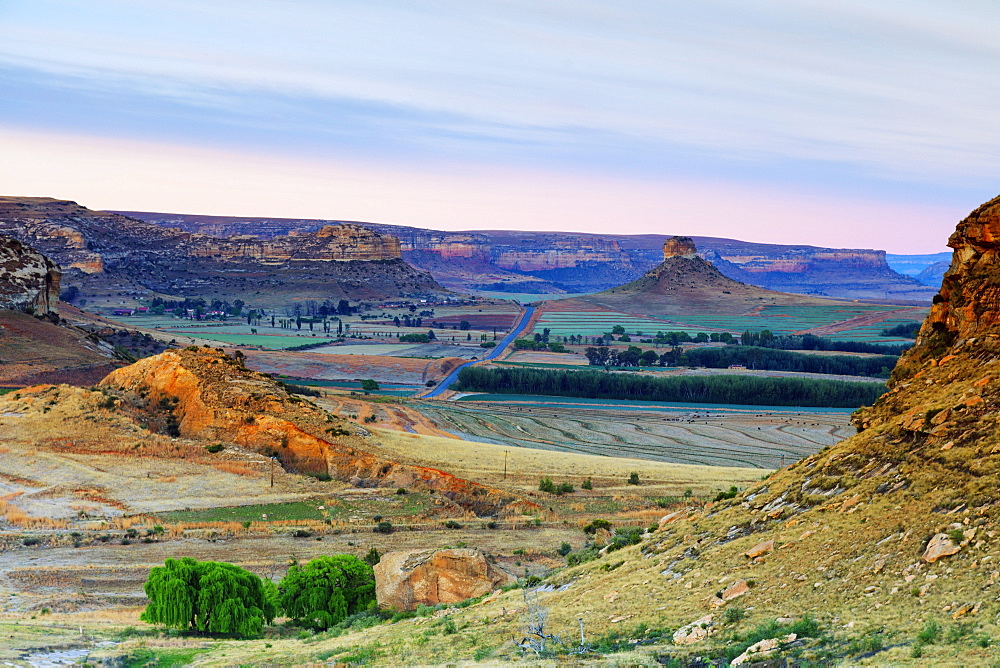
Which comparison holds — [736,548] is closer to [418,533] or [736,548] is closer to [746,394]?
[418,533]

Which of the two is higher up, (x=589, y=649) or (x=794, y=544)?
(x=794, y=544)

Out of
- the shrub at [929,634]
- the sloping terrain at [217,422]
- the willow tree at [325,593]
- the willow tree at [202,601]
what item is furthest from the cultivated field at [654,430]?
the shrub at [929,634]

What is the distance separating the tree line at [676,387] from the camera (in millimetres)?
117500

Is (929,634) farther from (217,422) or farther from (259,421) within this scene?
(217,422)

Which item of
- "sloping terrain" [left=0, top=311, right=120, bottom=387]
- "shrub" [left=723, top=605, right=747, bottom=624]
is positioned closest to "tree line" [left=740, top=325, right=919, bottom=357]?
"sloping terrain" [left=0, top=311, right=120, bottom=387]

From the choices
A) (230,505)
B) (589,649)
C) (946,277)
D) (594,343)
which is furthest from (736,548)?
(594,343)

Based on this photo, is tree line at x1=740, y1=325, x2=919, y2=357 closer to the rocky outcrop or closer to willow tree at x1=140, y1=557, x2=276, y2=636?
the rocky outcrop

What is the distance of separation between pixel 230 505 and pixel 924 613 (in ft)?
121

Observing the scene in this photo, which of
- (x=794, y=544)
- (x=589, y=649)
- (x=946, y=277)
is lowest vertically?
(x=589, y=649)

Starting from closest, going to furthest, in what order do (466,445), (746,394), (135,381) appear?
(135,381) → (466,445) → (746,394)

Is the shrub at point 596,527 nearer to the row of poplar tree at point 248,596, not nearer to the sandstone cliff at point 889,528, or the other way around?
the row of poplar tree at point 248,596

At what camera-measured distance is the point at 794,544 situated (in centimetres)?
2139

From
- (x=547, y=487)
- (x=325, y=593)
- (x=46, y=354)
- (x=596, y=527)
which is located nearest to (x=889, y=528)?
(x=325, y=593)

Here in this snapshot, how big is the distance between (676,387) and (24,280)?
244 feet
